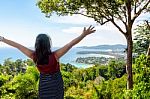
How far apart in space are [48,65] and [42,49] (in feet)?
0.54

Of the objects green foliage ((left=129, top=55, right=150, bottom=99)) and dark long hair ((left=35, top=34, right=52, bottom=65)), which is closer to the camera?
dark long hair ((left=35, top=34, right=52, bottom=65))

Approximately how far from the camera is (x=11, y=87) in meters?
22.7

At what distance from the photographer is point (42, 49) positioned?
4355 millimetres

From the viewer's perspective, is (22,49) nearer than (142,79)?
Yes

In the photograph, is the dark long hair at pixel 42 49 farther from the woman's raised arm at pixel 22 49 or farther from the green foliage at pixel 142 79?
the green foliage at pixel 142 79

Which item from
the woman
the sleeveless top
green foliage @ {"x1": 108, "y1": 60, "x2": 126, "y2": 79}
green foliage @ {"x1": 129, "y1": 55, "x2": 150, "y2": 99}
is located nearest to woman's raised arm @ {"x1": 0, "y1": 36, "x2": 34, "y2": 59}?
the woman

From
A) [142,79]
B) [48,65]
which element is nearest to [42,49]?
[48,65]

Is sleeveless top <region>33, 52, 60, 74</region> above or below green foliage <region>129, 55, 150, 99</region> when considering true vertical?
above

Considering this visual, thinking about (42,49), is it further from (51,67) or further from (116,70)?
(116,70)

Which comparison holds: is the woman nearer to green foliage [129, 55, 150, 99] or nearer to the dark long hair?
the dark long hair

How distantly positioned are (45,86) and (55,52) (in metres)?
0.34

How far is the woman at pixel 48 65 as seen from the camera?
431 centimetres

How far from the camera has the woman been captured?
431 cm

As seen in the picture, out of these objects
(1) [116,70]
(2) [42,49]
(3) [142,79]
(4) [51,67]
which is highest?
(2) [42,49]
